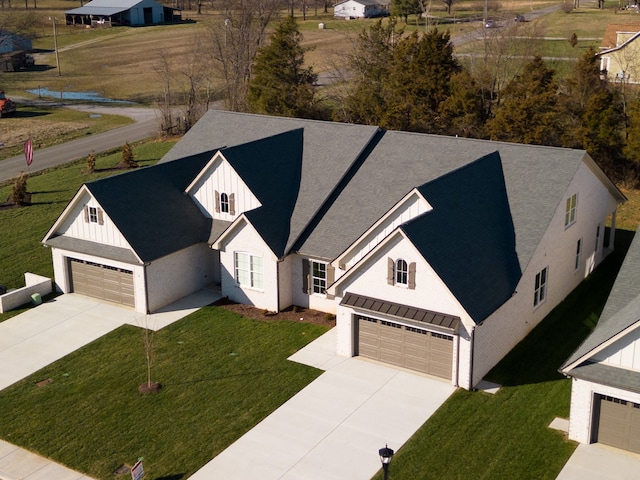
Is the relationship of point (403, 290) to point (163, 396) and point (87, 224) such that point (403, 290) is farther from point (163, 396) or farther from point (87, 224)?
point (87, 224)

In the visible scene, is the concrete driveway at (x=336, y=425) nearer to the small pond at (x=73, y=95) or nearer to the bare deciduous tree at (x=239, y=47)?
the bare deciduous tree at (x=239, y=47)

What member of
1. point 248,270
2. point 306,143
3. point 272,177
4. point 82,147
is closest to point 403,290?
point 248,270

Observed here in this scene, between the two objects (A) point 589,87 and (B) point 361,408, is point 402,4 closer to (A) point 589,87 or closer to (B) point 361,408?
(A) point 589,87

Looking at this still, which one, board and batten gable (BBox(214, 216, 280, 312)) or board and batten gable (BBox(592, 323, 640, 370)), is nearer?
board and batten gable (BBox(592, 323, 640, 370))

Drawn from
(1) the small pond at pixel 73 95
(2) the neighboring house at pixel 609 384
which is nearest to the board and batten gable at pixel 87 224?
(2) the neighboring house at pixel 609 384

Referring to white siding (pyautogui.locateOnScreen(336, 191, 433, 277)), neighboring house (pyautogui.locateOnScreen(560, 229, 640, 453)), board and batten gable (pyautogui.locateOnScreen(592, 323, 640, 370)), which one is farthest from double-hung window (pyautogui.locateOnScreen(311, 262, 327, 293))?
board and batten gable (pyautogui.locateOnScreen(592, 323, 640, 370))

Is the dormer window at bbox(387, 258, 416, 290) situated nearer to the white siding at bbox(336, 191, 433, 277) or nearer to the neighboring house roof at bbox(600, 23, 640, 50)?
the white siding at bbox(336, 191, 433, 277)
